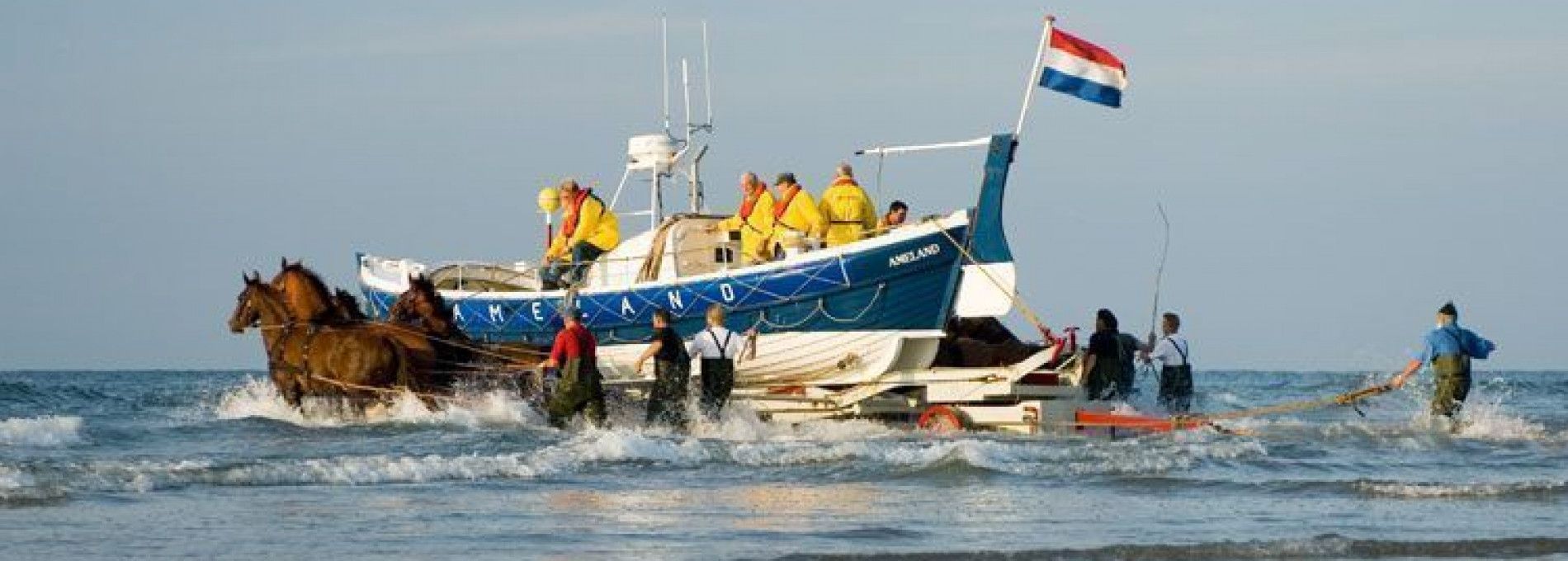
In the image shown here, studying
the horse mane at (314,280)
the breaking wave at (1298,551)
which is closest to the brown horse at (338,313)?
the horse mane at (314,280)

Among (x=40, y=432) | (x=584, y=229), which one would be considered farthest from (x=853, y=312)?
(x=40, y=432)

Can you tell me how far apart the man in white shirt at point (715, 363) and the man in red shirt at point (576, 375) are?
954 mm

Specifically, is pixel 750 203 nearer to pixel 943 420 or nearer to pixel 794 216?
pixel 794 216

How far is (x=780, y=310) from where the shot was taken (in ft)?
88.2

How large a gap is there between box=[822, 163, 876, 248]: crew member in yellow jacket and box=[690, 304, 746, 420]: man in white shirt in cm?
327

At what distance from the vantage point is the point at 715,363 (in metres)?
24.0

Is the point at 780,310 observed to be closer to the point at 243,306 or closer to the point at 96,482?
the point at 243,306

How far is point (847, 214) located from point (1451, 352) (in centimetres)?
625

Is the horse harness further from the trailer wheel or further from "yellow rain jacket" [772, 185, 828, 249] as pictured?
the trailer wheel

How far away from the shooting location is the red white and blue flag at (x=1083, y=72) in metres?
26.4

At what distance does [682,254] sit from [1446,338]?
818cm

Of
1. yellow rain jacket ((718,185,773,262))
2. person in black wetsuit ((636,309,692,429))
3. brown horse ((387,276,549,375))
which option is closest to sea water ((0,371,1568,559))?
person in black wetsuit ((636,309,692,429))

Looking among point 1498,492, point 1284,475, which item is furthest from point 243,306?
point 1498,492

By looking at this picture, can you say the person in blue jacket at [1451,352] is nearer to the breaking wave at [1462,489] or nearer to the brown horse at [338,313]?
the breaking wave at [1462,489]
